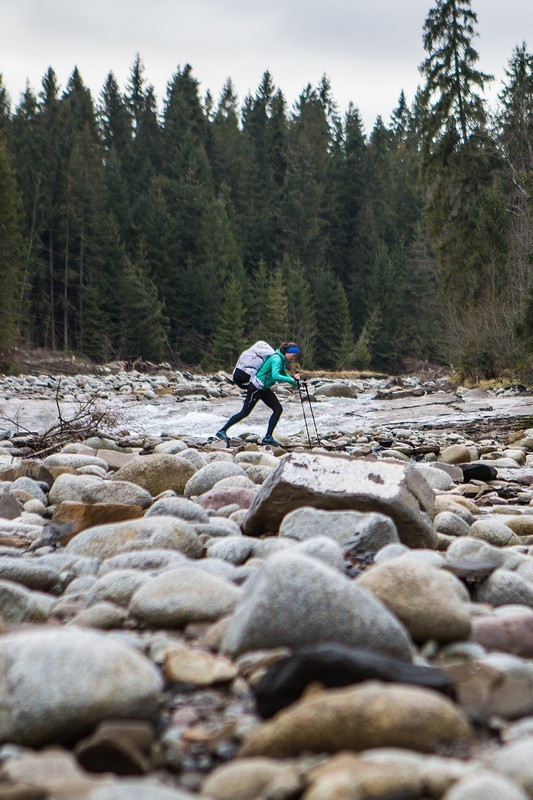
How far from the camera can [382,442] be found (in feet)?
36.4

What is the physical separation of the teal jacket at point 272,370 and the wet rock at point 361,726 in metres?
7.98

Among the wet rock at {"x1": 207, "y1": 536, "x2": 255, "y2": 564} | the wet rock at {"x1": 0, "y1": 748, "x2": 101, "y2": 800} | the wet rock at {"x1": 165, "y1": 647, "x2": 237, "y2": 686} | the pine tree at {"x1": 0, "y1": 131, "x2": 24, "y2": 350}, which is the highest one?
the pine tree at {"x1": 0, "y1": 131, "x2": 24, "y2": 350}

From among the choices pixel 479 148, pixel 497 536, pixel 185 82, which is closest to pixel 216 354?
pixel 479 148

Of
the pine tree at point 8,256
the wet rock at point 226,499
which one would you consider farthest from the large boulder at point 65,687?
the pine tree at point 8,256

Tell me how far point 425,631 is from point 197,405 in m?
17.6

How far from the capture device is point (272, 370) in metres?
9.92

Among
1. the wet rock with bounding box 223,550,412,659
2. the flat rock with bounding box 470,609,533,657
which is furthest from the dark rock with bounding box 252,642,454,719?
the flat rock with bounding box 470,609,533,657

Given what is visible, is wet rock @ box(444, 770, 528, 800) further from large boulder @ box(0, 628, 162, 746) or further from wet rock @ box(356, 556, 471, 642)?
wet rock @ box(356, 556, 471, 642)

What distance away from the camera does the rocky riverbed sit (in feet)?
5.43

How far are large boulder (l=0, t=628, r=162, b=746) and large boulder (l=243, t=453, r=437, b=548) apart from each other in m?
2.43

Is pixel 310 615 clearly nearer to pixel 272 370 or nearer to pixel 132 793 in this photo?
pixel 132 793

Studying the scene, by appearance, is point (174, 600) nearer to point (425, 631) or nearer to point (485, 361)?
point (425, 631)

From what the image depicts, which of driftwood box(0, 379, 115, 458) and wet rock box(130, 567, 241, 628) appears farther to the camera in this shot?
driftwood box(0, 379, 115, 458)

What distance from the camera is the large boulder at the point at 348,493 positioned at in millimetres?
4191
